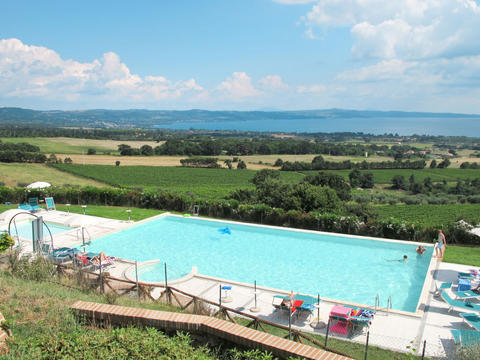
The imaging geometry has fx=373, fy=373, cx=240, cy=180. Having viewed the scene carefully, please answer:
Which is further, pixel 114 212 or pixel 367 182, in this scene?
pixel 367 182

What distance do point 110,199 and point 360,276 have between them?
17.1m

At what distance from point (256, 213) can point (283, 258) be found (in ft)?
16.3

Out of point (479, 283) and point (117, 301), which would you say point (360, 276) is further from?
point (117, 301)

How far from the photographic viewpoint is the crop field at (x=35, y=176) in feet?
139

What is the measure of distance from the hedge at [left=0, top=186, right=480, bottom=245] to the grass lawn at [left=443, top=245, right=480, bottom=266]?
871 millimetres

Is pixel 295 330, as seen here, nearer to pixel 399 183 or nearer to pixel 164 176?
pixel 164 176

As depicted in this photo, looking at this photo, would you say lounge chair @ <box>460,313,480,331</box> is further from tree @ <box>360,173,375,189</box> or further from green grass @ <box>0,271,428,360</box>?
tree @ <box>360,173,375,189</box>

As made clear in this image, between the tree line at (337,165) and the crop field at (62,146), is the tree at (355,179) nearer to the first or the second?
the tree line at (337,165)

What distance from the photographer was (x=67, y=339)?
4746 millimetres

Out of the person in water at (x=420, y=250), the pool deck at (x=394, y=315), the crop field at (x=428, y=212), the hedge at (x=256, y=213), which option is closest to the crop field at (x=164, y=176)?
the hedge at (x=256, y=213)

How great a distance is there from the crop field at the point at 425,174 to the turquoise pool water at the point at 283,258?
170 feet

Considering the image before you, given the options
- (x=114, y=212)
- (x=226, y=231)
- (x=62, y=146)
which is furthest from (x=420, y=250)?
(x=62, y=146)

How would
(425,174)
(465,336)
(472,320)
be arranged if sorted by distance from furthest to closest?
(425,174) → (472,320) → (465,336)

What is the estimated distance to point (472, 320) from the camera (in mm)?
8664
